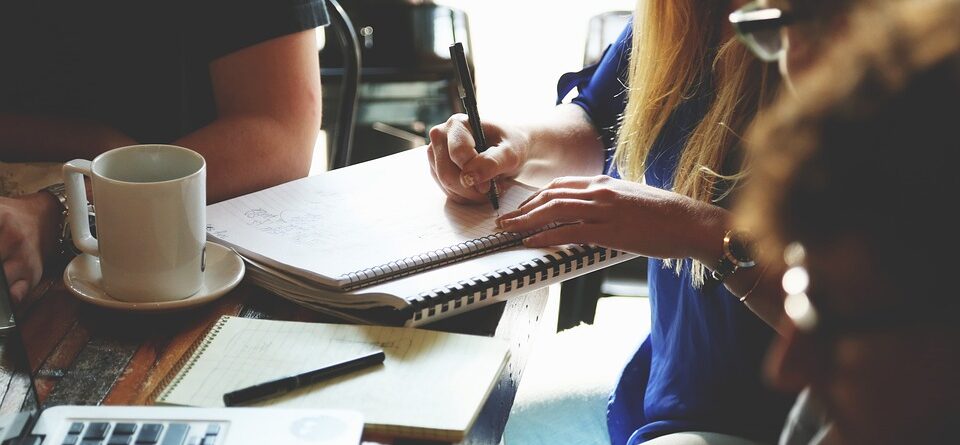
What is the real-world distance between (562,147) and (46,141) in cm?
71

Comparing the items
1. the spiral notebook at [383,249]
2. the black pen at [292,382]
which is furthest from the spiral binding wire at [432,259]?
the black pen at [292,382]

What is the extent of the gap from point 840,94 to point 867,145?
21 millimetres

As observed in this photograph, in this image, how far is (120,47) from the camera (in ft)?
4.01

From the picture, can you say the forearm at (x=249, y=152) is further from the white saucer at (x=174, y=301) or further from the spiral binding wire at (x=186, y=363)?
the spiral binding wire at (x=186, y=363)

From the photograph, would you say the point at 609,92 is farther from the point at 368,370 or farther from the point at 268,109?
the point at 368,370

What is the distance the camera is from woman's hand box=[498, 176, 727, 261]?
2.90 feet

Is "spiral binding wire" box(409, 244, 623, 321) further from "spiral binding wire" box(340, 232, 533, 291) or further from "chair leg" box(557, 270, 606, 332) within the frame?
"chair leg" box(557, 270, 606, 332)

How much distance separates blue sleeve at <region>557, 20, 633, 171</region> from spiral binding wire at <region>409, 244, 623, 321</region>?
0.39 meters

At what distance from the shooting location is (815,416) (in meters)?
0.46

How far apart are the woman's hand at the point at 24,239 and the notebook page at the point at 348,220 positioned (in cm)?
16

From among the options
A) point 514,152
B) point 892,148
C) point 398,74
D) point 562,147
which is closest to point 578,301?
point 562,147

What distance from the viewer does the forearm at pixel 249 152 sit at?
1062 millimetres

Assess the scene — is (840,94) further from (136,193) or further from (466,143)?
(466,143)

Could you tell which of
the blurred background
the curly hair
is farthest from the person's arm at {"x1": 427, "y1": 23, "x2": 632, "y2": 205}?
the blurred background
